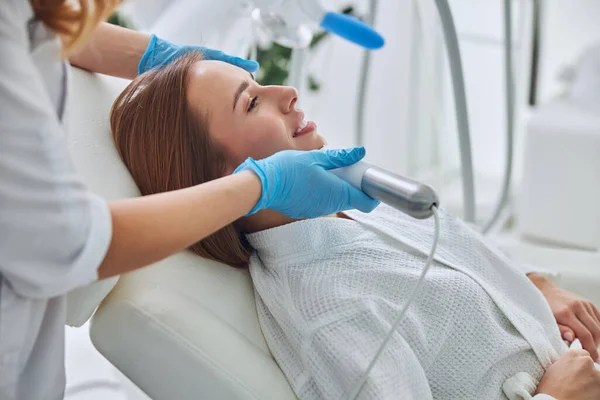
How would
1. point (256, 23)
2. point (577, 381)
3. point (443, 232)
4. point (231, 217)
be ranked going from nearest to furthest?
point (231, 217)
point (577, 381)
point (443, 232)
point (256, 23)

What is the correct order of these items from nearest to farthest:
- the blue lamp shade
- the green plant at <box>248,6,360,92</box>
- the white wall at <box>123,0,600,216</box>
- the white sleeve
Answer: the white sleeve, the blue lamp shade, the white wall at <box>123,0,600,216</box>, the green plant at <box>248,6,360,92</box>

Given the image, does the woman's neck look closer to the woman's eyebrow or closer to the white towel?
the woman's eyebrow

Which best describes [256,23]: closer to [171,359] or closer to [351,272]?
[351,272]

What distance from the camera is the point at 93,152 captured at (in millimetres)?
1139

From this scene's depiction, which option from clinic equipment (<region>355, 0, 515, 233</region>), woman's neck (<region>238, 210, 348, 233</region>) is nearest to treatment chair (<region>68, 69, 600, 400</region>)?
woman's neck (<region>238, 210, 348, 233</region>)

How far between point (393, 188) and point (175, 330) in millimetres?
362

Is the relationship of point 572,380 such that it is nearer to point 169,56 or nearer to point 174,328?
point 174,328

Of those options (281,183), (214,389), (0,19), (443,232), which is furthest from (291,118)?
(0,19)

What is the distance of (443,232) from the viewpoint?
1.35m

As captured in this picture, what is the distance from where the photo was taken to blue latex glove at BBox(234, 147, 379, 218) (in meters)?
0.98

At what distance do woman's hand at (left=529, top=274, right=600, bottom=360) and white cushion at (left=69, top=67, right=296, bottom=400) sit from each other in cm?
59

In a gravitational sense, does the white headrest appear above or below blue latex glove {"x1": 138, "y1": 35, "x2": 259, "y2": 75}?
below

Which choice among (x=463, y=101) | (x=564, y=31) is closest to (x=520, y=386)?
(x=463, y=101)

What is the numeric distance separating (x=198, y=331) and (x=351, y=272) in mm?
276
